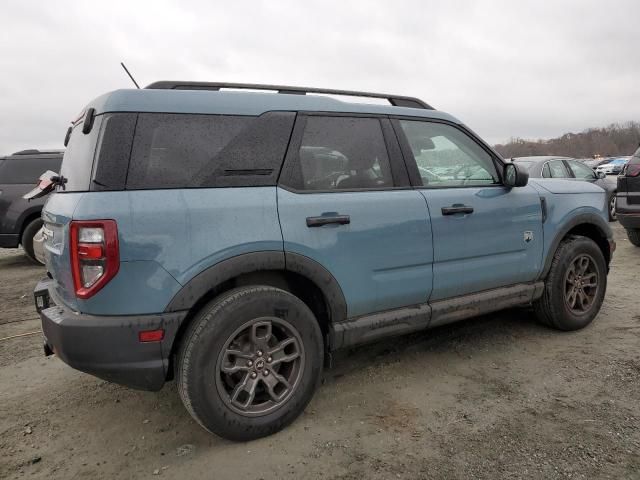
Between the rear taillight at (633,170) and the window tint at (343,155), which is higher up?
the window tint at (343,155)

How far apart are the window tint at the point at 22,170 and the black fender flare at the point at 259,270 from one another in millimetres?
6965

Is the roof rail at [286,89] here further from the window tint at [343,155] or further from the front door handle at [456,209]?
the front door handle at [456,209]

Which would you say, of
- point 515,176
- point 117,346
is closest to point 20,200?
point 117,346

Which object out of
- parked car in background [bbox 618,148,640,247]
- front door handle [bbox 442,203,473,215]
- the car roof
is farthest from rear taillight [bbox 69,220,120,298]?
parked car in background [bbox 618,148,640,247]

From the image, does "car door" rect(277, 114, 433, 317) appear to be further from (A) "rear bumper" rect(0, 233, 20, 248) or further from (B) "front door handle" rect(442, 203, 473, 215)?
(A) "rear bumper" rect(0, 233, 20, 248)

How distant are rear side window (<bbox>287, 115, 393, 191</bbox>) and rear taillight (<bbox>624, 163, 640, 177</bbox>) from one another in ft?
20.5

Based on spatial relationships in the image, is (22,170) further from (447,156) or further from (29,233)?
(447,156)

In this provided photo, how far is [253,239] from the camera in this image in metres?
2.55

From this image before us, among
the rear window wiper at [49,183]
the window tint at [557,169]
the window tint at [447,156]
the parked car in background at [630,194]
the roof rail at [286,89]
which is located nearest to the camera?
the roof rail at [286,89]

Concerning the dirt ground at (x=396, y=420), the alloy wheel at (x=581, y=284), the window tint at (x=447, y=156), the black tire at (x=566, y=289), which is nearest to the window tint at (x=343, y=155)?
the window tint at (x=447, y=156)

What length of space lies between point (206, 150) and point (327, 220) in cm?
78

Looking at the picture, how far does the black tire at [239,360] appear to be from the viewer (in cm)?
241

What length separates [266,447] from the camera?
2.57 m

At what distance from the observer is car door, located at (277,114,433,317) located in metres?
2.73
